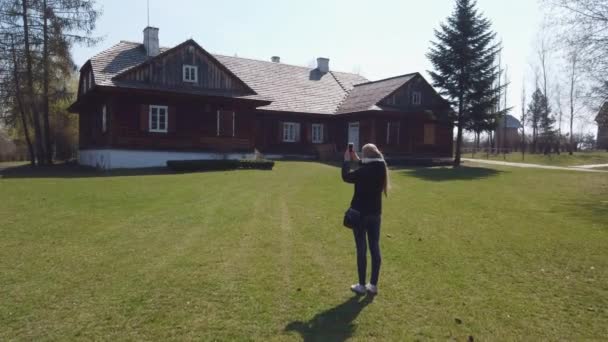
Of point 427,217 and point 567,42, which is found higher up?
point 567,42

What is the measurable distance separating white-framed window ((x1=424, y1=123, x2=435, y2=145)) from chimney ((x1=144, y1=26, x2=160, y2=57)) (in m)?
18.6

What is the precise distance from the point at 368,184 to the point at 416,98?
1060 inches

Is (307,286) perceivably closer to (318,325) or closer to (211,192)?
(318,325)

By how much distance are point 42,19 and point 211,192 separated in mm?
20769

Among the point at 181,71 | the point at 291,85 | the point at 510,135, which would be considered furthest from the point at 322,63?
the point at 510,135

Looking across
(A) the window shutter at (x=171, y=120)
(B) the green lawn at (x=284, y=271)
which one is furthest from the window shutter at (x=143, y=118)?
(B) the green lawn at (x=284, y=271)

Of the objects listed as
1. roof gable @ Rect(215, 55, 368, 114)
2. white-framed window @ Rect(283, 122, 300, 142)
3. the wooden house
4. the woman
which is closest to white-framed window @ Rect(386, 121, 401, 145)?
the wooden house

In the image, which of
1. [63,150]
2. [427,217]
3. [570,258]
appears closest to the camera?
[570,258]

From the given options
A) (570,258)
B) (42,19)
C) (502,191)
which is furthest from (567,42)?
(42,19)

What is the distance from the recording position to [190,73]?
2408 cm

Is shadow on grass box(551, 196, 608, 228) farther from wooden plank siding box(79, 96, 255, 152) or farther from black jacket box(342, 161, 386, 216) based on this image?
wooden plank siding box(79, 96, 255, 152)

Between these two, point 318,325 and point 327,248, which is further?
point 327,248

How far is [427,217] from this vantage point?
1054 centimetres

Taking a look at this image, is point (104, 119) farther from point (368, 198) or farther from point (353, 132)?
point (368, 198)
